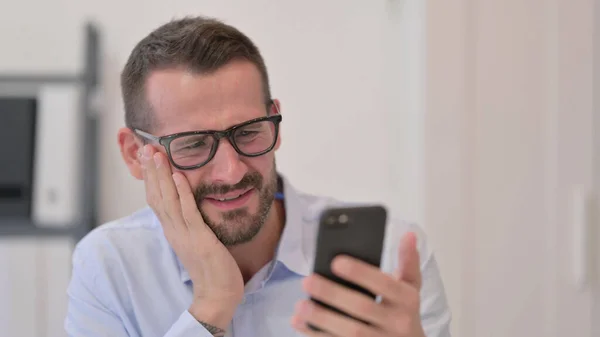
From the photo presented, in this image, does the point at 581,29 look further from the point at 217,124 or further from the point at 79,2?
the point at 79,2

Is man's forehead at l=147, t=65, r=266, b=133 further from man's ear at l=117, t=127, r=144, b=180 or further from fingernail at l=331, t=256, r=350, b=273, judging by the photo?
fingernail at l=331, t=256, r=350, b=273

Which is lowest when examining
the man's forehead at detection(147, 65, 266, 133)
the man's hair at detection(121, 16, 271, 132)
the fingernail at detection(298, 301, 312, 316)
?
the fingernail at detection(298, 301, 312, 316)

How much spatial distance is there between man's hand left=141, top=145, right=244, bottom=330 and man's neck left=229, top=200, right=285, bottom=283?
144 mm

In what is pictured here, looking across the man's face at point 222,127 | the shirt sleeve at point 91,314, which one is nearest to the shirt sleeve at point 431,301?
the man's face at point 222,127

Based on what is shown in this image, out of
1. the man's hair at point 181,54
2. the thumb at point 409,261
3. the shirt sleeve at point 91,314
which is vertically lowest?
the shirt sleeve at point 91,314

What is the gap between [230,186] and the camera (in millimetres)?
995

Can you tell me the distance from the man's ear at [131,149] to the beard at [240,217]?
19cm

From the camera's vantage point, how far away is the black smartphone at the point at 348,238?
2.18 ft

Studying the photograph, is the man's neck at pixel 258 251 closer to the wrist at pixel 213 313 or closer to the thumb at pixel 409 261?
the wrist at pixel 213 313

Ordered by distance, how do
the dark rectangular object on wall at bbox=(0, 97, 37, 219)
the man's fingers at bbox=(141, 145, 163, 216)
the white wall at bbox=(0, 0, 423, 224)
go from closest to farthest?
the man's fingers at bbox=(141, 145, 163, 216) < the dark rectangular object on wall at bbox=(0, 97, 37, 219) < the white wall at bbox=(0, 0, 423, 224)

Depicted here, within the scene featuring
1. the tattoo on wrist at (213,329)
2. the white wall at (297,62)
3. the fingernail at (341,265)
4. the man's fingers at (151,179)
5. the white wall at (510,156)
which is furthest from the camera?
the white wall at (297,62)

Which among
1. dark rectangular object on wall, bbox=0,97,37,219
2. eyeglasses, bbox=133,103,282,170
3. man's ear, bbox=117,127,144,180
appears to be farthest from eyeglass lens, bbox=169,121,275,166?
dark rectangular object on wall, bbox=0,97,37,219

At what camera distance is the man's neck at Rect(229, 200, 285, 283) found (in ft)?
3.74

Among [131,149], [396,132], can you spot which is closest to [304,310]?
[131,149]
